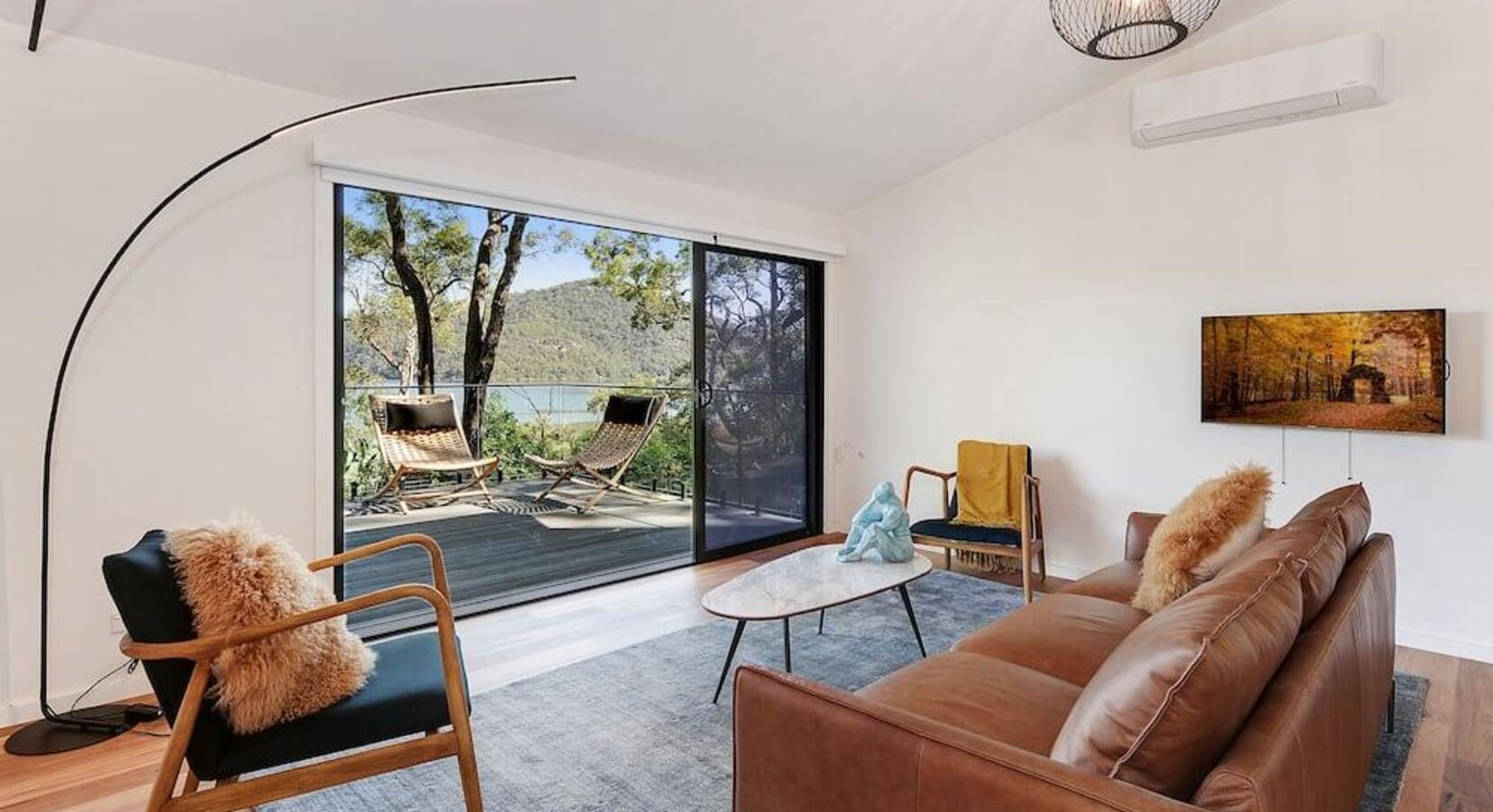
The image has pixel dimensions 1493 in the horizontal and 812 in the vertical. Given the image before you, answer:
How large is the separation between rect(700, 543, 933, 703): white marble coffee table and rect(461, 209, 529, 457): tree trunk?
2.27 meters

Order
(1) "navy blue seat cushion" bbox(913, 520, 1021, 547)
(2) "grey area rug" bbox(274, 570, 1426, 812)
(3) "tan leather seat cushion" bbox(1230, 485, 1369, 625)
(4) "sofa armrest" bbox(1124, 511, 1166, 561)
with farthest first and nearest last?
(1) "navy blue seat cushion" bbox(913, 520, 1021, 547) → (4) "sofa armrest" bbox(1124, 511, 1166, 561) → (2) "grey area rug" bbox(274, 570, 1426, 812) → (3) "tan leather seat cushion" bbox(1230, 485, 1369, 625)

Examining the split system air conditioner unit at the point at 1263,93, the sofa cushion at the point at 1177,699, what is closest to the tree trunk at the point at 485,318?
the split system air conditioner unit at the point at 1263,93

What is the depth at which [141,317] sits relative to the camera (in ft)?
9.07

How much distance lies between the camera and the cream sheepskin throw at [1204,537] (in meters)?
2.28

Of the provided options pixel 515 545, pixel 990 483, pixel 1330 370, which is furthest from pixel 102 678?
pixel 1330 370

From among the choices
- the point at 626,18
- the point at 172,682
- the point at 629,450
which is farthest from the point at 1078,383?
the point at 172,682

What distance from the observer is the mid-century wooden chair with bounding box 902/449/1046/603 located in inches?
157

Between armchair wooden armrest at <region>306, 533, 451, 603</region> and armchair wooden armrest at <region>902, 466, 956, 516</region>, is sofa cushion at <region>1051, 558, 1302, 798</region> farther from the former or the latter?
armchair wooden armrest at <region>902, 466, 956, 516</region>

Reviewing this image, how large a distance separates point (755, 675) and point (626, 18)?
2550 mm

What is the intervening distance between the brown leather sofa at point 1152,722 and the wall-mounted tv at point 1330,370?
1.90m

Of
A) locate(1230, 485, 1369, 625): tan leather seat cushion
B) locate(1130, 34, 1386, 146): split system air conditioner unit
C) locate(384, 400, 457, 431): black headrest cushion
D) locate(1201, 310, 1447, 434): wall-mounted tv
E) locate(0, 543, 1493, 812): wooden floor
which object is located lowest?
locate(0, 543, 1493, 812): wooden floor

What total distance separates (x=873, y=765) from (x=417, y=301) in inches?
152

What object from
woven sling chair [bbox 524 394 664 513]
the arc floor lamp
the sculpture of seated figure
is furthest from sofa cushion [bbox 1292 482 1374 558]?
woven sling chair [bbox 524 394 664 513]

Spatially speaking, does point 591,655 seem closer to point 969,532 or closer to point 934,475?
point 969,532
